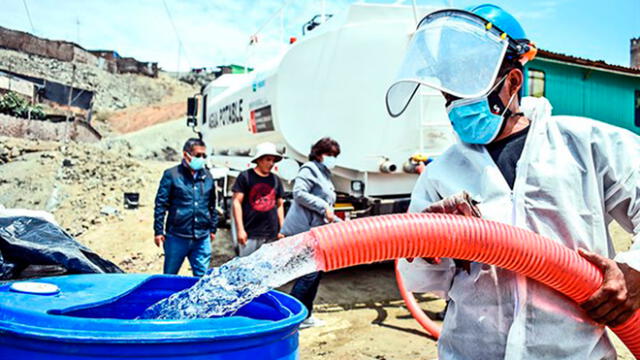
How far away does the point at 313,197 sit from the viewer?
13.9 ft

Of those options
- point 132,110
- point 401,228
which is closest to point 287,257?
point 401,228

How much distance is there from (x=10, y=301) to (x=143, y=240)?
23.4 ft

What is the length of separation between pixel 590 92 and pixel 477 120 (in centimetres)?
996

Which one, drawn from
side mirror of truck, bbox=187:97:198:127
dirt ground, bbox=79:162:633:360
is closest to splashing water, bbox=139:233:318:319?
dirt ground, bbox=79:162:633:360

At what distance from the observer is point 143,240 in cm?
783

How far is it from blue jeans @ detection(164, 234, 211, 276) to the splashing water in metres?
3.21

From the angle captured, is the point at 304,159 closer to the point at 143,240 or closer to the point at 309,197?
the point at 309,197

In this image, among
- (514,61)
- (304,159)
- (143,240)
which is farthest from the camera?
(143,240)

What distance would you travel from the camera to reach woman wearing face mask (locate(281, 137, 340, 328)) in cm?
423

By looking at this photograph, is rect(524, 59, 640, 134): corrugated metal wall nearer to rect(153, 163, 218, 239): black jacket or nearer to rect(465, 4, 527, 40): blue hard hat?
rect(153, 163, 218, 239): black jacket

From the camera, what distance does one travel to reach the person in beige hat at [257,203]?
4.57m

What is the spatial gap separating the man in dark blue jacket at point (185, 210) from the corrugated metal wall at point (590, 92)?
620 centimetres

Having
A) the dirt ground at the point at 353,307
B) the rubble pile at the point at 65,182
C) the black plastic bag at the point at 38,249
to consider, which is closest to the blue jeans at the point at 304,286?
the dirt ground at the point at 353,307

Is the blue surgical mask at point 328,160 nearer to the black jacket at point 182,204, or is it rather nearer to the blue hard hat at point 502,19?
the black jacket at point 182,204
